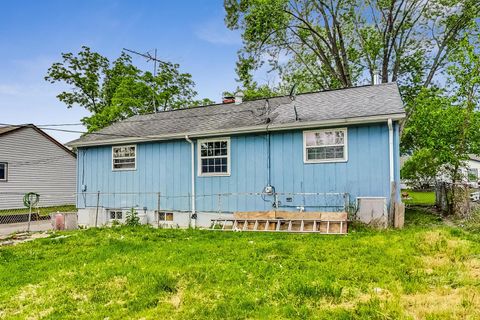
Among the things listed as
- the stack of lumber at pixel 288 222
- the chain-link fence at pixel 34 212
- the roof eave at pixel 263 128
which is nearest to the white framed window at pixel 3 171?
the chain-link fence at pixel 34 212

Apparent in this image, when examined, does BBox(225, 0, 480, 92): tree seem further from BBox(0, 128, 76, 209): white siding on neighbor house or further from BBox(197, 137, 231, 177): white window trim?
BBox(0, 128, 76, 209): white siding on neighbor house

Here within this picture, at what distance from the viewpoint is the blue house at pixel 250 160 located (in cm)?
901

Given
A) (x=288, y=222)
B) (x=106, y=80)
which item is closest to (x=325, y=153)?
(x=288, y=222)

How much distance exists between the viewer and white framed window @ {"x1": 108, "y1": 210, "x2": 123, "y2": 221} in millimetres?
12555

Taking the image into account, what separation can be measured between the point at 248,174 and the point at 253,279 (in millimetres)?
5692

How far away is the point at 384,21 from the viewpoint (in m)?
20.7

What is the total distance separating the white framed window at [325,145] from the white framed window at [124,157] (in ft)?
20.4

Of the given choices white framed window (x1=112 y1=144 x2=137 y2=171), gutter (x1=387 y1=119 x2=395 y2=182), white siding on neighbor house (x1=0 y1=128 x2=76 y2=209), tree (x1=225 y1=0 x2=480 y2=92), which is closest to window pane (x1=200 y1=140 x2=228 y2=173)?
white framed window (x1=112 y1=144 x2=137 y2=171)

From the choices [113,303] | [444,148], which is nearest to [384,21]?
[444,148]

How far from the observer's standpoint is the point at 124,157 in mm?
12531

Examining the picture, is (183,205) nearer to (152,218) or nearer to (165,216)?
(165,216)

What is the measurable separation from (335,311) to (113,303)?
8.94 feet

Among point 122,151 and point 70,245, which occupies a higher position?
point 122,151

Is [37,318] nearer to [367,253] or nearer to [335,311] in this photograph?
[335,311]
